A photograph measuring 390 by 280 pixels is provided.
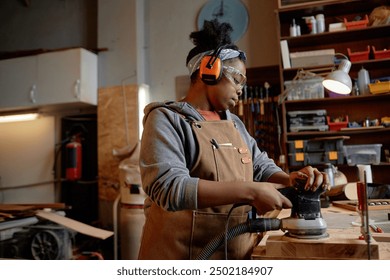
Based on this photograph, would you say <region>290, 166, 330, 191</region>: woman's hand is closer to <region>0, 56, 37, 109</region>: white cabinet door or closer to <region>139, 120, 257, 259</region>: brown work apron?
<region>139, 120, 257, 259</region>: brown work apron

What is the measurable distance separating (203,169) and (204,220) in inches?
4.6

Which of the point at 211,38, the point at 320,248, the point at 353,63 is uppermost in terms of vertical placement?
the point at 353,63

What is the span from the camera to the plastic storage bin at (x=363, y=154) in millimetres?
1983

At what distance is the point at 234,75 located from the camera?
873 millimetres

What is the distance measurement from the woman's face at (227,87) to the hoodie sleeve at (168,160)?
5.8 inches

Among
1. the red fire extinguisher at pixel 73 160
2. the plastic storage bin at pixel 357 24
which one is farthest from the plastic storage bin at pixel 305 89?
the red fire extinguisher at pixel 73 160

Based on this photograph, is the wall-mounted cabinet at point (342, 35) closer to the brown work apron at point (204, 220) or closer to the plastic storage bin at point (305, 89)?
the plastic storage bin at point (305, 89)

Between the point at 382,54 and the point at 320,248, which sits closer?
the point at 320,248

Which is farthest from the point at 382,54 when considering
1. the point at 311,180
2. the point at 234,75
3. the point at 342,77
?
the point at 311,180

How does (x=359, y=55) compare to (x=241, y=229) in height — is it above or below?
above

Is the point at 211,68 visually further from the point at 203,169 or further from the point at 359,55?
the point at 359,55

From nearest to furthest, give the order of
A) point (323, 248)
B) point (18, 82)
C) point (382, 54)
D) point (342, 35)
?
point (323, 248)
point (382, 54)
point (342, 35)
point (18, 82)
